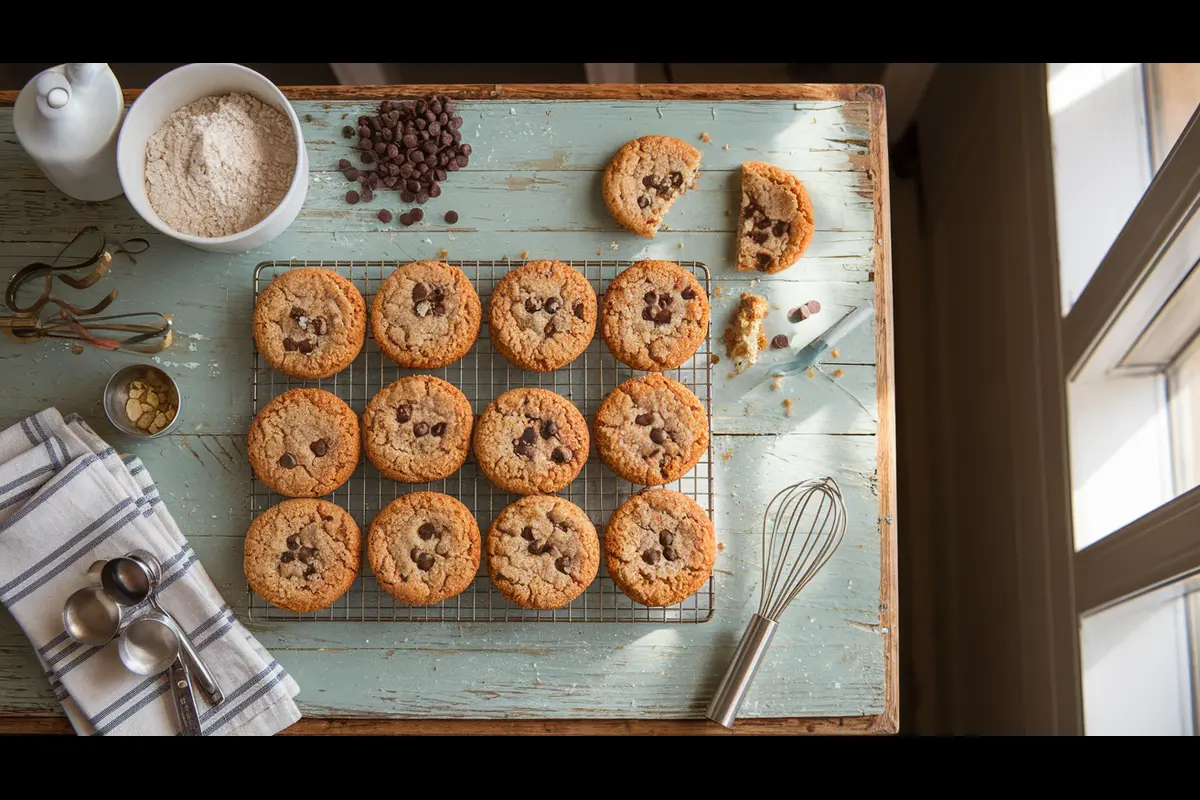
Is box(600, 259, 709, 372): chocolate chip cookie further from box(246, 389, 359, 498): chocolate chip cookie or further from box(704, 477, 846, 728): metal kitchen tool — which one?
box(246, 389, 359, 498): chocolate chip cookie

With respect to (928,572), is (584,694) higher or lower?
lower

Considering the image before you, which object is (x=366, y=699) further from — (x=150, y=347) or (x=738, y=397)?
(x=738, y=397)

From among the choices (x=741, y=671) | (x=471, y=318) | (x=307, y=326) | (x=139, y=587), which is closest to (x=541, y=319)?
(x=471, y=318)

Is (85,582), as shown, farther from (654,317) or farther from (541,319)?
(654,317)

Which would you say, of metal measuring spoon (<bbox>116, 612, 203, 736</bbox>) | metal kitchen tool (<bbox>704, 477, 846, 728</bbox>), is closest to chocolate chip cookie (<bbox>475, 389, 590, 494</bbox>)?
metal kitchen tool (<bbox>704, 477, 846, 728</bbox>)

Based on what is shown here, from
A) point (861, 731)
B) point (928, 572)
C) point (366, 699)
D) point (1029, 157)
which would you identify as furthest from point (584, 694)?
point (1029, 157)

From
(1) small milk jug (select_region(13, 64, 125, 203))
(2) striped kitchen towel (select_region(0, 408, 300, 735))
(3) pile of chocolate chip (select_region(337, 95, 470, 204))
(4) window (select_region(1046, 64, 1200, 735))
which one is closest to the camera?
(1) small milk jug (select_region(13, 64, 125, 203))

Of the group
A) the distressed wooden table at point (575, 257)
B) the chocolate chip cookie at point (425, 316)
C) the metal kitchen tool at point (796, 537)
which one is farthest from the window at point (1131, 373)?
the chocolate chip cookie at point (425, 316)
